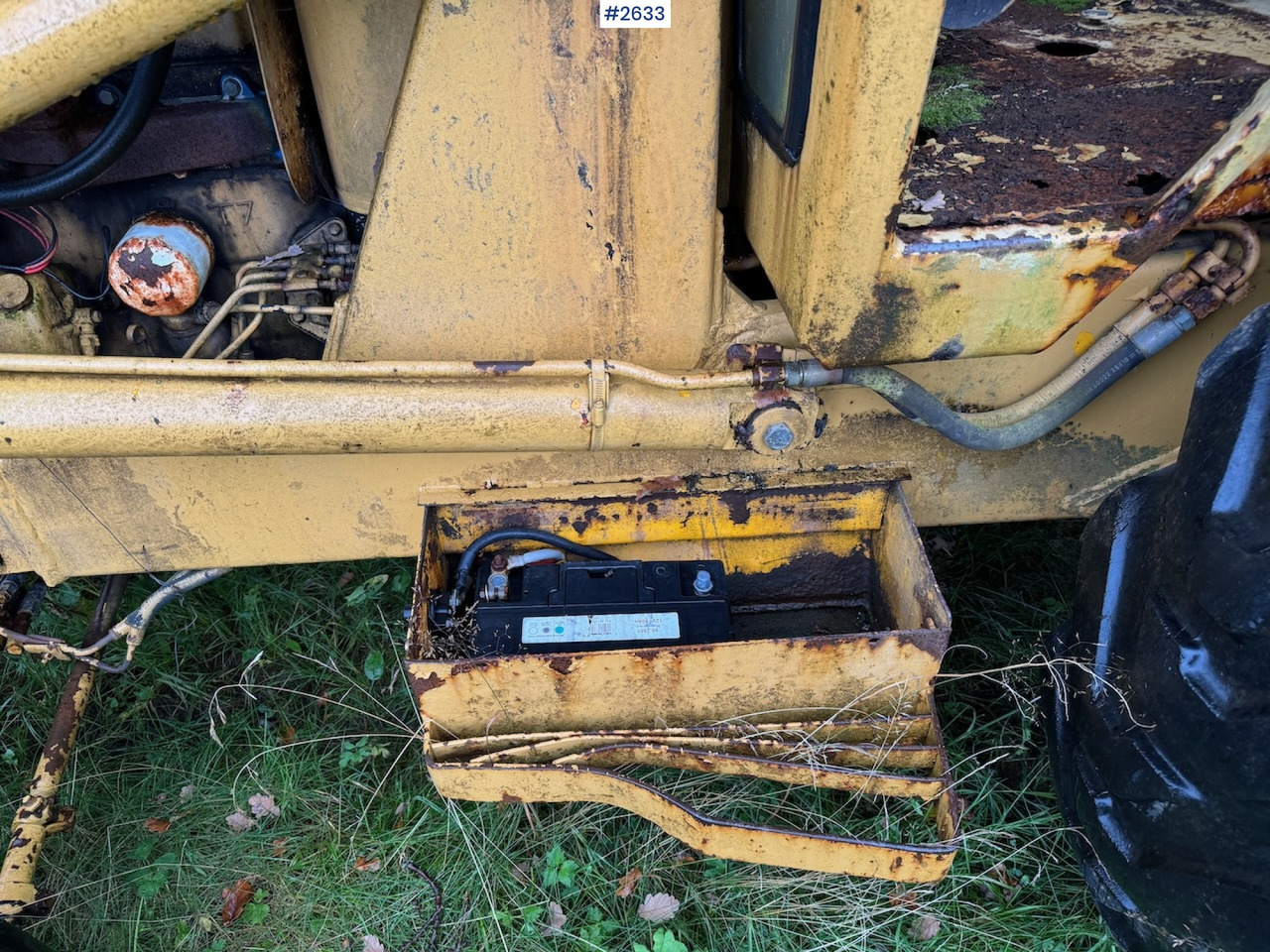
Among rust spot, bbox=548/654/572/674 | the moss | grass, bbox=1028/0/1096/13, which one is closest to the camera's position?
rust spot, bbox=548/654/572/674

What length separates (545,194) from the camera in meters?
1.35

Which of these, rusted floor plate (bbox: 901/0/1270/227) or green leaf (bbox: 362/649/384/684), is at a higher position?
rusted floor plate (bbox: 901/0/1270/227)

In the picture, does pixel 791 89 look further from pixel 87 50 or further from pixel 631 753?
pixel 631 753

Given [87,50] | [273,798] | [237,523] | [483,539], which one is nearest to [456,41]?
[87,50]

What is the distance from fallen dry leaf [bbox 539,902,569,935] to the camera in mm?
1711

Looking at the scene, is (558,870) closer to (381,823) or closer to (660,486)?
(381,823)

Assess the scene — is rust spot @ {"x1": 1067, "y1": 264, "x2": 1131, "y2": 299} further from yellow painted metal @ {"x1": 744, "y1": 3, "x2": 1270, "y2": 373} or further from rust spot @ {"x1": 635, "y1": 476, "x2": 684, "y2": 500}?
rust spot @ {"x1": 635, "y1": 476, "x2": 684, "y2": 500}

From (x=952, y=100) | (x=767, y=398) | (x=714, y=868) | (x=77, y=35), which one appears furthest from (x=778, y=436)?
(x=77, y=35)

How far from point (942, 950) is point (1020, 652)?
710 mm

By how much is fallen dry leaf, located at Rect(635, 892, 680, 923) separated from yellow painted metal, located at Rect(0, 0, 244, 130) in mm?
1624

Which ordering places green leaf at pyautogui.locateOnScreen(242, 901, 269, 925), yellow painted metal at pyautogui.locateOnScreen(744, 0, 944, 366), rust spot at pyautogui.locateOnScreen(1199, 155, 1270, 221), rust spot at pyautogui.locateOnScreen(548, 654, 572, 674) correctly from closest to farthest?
yellow painted metal at pyautogui.locateOnScreen(744, 0, 944, 366) → rust spot at pyautogui.locateOnScreen(1199, 155, 1270, 221) → rust spot at pyautogui.locateOnScreen(548, 654, 572, 674) → green leaf at pyautogui.locateOnScreen(242, 901, 269, 925)

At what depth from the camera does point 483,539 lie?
1.70 m

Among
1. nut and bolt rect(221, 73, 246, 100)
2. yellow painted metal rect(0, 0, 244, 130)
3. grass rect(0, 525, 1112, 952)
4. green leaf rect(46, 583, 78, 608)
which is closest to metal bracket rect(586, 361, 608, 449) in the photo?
yellow painted metal rect(0, 0, 244, 130)

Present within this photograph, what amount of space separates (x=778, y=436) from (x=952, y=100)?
0.70 meters
